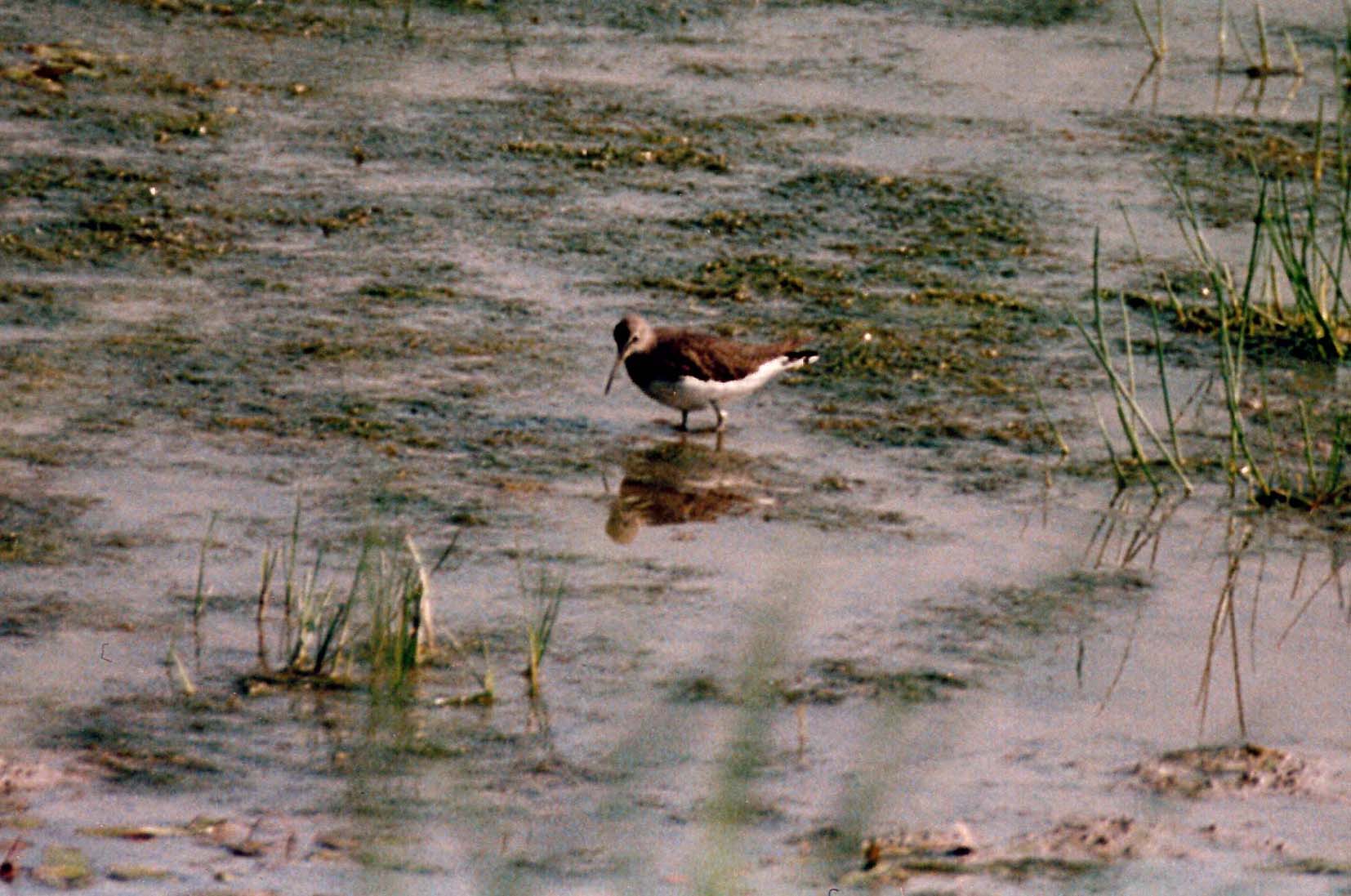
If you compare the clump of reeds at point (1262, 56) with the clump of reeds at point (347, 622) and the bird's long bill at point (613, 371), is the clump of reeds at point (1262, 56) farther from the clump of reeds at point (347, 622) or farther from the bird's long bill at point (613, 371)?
the clump of reeds at point (347, 622)

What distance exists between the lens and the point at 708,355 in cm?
802

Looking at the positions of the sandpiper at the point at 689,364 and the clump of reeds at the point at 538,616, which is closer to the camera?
the clump of reeds at the point at 538,616

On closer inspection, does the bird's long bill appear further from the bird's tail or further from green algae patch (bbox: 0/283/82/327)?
green algae patch (bbox: 0/283/82/327)

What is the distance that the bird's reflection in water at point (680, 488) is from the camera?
7.50 m

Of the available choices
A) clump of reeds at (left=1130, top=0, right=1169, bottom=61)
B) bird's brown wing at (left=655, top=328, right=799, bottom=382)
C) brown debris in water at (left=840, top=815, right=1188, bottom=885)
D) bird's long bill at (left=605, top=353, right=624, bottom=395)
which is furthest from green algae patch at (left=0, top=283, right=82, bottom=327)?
clump of reeds at (left=1130, top=0, right=1169, bottom=61)

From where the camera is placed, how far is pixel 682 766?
5672mm

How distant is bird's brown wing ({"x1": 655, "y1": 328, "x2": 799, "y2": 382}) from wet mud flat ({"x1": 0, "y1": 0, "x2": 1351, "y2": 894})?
28 cm

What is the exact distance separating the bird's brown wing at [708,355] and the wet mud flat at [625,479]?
0.93 feet

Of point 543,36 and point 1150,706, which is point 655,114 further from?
point 1150,706

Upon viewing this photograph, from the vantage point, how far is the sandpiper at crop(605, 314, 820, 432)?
798cm

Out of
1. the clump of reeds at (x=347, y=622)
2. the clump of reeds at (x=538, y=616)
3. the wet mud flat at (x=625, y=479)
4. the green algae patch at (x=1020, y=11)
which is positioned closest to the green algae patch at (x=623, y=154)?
the wet mud flat at (x=625, y=479)

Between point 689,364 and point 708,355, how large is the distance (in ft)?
0.28

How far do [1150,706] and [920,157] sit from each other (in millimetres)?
5443

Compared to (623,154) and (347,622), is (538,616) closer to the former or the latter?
(347,622)
